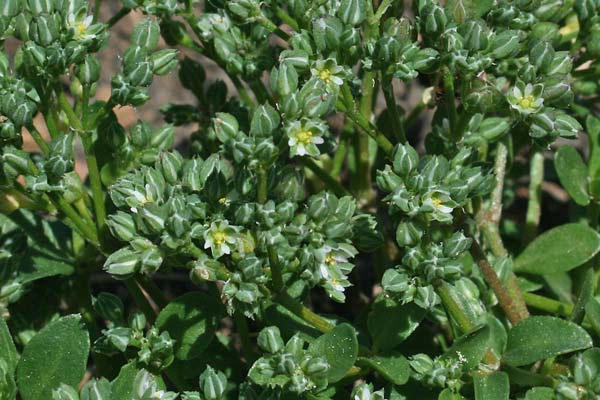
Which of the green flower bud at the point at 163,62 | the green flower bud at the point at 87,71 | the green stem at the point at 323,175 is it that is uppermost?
the green flower bud at the point at 87,71

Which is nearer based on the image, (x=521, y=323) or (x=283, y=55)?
(x=283, y=55)

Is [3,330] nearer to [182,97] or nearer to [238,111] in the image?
[238,111]

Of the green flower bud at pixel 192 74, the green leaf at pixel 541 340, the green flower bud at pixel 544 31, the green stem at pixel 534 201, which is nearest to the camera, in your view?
the green leaf at pixel 541 340

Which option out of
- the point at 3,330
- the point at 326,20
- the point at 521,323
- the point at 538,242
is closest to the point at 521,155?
the point at 538,242

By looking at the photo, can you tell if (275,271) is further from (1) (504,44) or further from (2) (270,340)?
(1) (504,44)

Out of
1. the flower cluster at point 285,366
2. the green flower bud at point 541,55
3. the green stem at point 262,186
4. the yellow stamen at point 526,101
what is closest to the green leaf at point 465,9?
the green flower bud at point 541,55

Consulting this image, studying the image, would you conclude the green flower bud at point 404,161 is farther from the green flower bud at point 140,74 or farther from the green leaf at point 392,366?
the green flower bud at point 140,74

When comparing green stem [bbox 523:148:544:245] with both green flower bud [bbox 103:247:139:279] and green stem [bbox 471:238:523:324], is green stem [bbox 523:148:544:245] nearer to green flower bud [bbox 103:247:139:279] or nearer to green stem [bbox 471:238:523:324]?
green stem [bbox 471:238:523:324]
